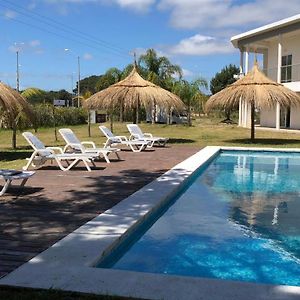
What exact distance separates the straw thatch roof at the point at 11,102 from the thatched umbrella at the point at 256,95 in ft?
28.6

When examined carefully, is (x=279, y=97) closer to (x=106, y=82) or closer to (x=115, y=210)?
(x=115, y=210)

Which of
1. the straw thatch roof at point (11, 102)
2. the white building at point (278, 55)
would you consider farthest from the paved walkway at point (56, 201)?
the white building at point (278, 55)

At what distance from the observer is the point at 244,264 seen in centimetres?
516

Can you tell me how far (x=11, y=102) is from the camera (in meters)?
14.4

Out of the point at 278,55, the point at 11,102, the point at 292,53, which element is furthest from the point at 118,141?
the point at 292,53

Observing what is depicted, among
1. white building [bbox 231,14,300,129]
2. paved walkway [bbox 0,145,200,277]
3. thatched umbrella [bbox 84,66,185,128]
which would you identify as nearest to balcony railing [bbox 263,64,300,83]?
white building [bbox 231,14,300,129]

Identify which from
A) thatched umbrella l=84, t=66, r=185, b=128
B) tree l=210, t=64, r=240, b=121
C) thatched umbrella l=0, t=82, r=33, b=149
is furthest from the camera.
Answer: tree l=210, t=64, r=240, b=121

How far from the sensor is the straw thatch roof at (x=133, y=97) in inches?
788

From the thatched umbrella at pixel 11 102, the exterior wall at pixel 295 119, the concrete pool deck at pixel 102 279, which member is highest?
the thatched umbrella at pixel 11 102

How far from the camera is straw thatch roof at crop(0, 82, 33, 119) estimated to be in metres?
14.2

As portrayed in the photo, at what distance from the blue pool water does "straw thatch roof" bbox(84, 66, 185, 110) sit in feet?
31.6

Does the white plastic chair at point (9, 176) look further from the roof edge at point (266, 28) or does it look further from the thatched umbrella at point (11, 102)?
the roof edge at point (266, 28)

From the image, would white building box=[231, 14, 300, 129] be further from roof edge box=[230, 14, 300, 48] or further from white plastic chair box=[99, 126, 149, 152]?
white plastic chair box=[99, 126, 149, 152]

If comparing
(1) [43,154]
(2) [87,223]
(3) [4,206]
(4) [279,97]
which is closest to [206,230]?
(2) [87,223]
